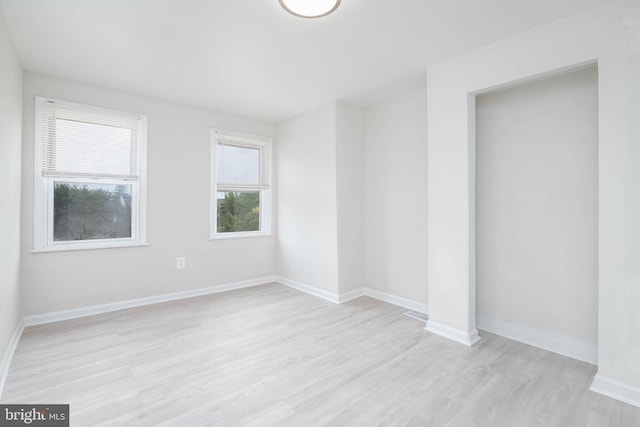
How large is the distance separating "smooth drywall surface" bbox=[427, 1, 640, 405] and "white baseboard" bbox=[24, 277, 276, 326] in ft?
9.78

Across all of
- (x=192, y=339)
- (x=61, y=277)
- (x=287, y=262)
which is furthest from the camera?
(x=287, y=262)

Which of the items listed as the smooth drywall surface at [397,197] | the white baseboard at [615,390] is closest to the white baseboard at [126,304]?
the smooth drywall surface at [397,197]

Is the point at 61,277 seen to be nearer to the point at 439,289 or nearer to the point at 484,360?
the point at 439,289

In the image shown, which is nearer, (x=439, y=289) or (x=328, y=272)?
(x=439, y=289)

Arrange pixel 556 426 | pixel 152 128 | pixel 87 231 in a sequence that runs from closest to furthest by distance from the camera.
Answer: pixel 556 426, pixel 87 231, pixel 152 128

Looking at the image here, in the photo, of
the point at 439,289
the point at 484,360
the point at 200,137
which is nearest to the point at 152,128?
the point at 200,137

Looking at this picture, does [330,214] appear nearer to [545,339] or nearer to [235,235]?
[235,235]

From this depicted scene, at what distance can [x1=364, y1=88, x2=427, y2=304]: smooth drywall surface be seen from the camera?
3.38 metres

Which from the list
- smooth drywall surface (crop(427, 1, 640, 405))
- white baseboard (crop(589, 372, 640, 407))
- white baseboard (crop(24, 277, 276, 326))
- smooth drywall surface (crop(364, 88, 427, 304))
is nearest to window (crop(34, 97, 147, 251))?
white baseboard (crop(24, 277, 276, 326))

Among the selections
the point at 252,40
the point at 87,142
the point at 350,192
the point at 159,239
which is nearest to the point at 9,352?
the point at 159,239

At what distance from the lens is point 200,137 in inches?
158

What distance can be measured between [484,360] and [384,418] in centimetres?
111

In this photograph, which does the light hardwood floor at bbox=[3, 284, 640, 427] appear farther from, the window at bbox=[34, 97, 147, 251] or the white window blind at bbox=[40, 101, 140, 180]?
A: the white window blind at bbox=[40, 101, 140, 180]

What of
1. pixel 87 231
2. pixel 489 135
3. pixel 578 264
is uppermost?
pixel 489 135
